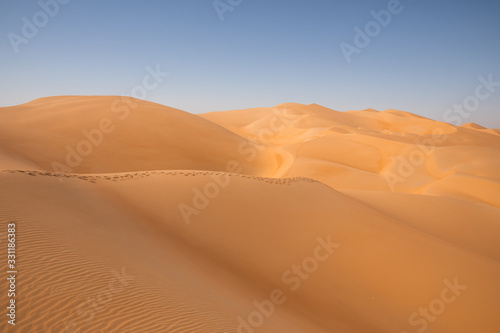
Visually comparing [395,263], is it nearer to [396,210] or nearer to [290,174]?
[396,210]

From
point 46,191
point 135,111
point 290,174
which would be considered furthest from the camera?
point 135,111

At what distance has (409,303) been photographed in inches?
224

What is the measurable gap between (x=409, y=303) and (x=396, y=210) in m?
4.47

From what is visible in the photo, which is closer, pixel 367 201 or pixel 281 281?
pixel 281 281

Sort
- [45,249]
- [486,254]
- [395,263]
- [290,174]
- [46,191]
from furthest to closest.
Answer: [290,174]
[486,254]
[395,263]
[46,191]
[45,249]

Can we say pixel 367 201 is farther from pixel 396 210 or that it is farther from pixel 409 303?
pixel 409 303

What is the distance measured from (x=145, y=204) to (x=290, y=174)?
1225cm

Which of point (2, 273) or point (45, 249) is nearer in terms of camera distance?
point (2, 273)

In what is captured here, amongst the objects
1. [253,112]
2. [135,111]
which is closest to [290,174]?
[135,111]

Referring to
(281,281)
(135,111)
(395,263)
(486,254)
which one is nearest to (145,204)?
(281,281)

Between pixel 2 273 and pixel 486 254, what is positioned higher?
pixel 2 273

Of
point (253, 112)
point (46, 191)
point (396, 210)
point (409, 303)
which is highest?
point (253, 112)

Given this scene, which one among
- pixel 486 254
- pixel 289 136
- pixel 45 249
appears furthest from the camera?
pixel 289 136

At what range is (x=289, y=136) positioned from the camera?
35906 millimetres
